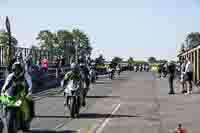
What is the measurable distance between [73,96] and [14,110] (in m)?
4.44

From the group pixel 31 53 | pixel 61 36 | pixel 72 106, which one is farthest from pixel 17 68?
pixel 61 36

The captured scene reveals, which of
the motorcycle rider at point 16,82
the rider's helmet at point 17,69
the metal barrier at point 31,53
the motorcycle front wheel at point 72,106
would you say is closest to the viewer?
the motorcycle rider at point 16,82

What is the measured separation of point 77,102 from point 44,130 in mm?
2897

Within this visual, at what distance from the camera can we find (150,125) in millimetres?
12875

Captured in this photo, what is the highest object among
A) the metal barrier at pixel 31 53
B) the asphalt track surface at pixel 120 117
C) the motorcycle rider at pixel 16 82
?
the metal barrier at pixel 31 53

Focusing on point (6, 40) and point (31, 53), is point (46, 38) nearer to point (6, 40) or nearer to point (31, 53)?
point (6, 40)

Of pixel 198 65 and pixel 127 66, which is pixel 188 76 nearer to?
pixel 198 65

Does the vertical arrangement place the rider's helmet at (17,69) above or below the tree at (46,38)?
below

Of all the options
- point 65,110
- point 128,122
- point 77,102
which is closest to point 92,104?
point 65,110

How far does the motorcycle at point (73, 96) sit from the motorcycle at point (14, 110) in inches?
142

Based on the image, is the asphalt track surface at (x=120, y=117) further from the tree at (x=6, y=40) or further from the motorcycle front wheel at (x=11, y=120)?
the tree at (x=6, y=40)

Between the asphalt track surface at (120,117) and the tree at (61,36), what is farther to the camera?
the tree at (61,36)

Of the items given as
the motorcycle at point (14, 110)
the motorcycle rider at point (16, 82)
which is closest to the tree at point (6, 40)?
the motorcycle rider at point (16, 82)

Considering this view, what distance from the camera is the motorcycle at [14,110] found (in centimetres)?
995
